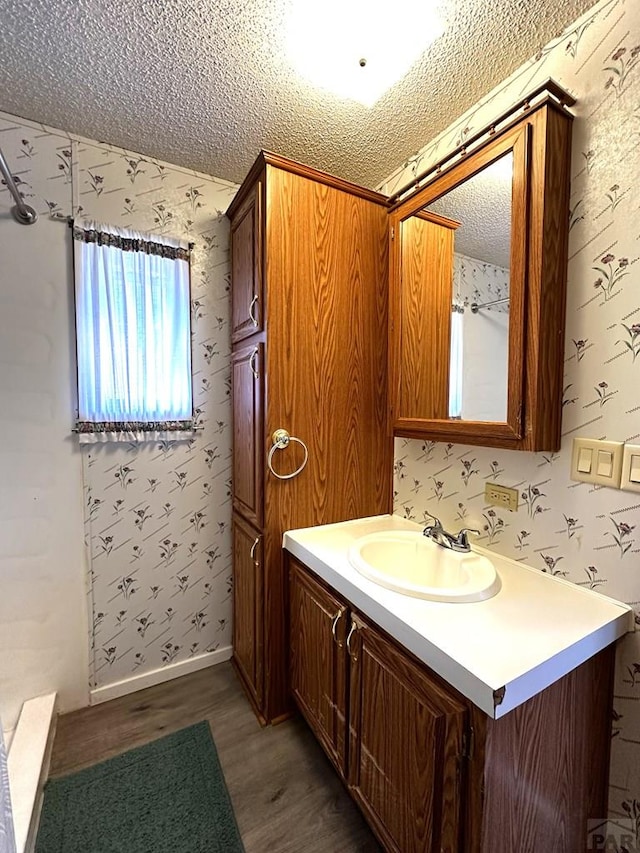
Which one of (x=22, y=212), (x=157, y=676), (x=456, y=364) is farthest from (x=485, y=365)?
(x=157, y=676)

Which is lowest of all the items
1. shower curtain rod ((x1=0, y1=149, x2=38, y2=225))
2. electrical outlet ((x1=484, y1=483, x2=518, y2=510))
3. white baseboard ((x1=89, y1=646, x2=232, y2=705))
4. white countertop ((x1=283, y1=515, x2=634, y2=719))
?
white baseboard ((x1=89, y1=646, x2=232, y2=705))

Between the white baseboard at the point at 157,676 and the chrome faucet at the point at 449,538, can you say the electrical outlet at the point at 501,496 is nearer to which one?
the chrome faucet at the point at 449,538

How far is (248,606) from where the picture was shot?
5.46 ft

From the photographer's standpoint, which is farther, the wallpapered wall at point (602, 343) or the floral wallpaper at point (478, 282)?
the floral wallpaper at point (478, 282)

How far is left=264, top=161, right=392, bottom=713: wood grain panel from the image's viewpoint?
1.40 meters

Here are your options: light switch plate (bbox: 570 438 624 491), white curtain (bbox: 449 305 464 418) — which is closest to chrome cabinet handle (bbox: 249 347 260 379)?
white curtain (bbox: 449 305 464 418)

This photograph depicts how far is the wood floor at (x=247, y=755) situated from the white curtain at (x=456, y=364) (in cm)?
141

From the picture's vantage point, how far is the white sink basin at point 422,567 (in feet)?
3.21

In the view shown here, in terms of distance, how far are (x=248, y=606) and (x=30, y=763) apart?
2.84 ft

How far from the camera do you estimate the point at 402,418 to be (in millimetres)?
1497

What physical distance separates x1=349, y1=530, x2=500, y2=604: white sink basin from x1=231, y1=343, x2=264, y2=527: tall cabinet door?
485mm

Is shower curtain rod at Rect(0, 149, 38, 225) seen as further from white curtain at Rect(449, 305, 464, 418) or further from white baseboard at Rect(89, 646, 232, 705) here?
white baseboard at Rect(89, 646, 232, 705)

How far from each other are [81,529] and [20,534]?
21 centimetres

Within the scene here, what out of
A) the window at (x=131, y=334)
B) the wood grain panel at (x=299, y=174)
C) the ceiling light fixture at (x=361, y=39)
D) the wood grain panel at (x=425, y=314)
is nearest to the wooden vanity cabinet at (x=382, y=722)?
the wood grain panel at (x=425, y=314)
